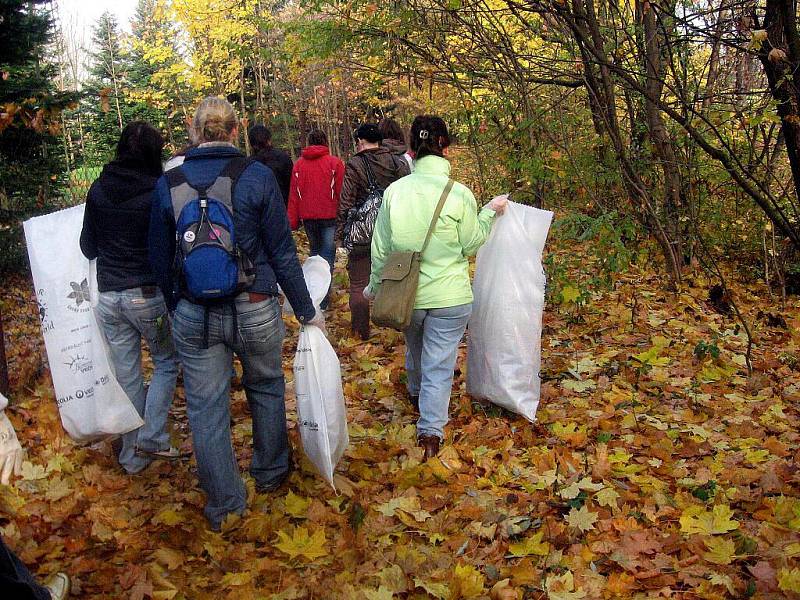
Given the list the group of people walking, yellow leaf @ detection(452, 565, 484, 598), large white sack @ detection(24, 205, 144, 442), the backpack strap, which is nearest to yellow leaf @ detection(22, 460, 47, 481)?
large white sack @ detection(24, 205, 144, 442)

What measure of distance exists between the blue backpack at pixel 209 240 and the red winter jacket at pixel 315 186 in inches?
142

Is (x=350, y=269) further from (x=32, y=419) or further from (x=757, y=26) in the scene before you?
(x=757, y=26)

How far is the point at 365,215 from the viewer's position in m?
5.80

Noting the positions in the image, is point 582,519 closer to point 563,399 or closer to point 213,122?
point 563,399

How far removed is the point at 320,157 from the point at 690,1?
366 cm

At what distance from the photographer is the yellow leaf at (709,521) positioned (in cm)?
312

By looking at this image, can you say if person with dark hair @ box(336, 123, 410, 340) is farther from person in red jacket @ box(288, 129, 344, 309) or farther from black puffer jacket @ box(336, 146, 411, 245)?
person in red jacket @ box(288, 129, 344, 309)

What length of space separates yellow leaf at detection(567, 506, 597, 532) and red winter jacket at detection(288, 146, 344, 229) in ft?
13.4

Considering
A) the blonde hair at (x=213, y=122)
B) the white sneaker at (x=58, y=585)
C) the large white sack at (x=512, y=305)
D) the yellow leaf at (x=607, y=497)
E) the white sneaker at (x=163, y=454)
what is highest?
the blonde hair at (x=213, y=122)

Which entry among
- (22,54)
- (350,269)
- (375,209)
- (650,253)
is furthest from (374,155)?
(22,54)

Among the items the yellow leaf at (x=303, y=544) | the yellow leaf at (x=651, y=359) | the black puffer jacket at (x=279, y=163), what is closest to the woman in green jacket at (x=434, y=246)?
the yellow leaf at (x=303, y=544)

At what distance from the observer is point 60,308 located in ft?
12.6

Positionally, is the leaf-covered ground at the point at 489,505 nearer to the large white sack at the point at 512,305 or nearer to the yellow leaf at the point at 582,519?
the yellow leaf at the point at 582,519

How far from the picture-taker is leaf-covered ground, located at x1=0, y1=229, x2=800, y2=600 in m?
2.93
